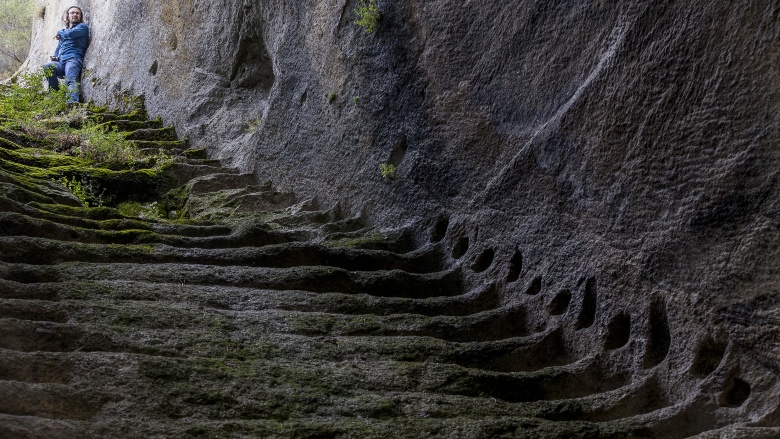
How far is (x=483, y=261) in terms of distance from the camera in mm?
4578

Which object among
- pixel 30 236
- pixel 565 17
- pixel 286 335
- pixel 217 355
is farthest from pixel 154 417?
pixel 565 17

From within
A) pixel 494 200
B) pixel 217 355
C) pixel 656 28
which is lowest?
pixel 217 355

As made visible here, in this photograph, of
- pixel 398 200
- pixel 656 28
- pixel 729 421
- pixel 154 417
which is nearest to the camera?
pixel 154 417

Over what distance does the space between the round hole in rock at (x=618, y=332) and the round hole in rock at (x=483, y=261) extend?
1.06m

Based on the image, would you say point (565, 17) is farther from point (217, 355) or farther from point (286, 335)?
point (217, 355)

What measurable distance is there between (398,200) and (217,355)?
2.42m

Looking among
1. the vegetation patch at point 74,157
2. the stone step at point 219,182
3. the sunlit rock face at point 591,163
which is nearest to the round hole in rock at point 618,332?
the sunlit rock face at point 591,163

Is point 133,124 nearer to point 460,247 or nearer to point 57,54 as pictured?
point 57,54

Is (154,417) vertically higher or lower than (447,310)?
lower

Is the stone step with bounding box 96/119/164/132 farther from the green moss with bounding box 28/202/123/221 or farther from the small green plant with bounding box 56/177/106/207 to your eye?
the green moss with bounding box 28/202/123/221

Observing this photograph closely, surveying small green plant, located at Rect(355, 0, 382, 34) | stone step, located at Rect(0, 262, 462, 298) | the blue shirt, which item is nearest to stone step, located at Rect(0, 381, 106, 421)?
stone step, located at Rect(0, 262, 462, 298)

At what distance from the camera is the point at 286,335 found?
3553mm

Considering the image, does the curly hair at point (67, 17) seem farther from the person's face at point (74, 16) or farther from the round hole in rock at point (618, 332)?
the round hole in rock at point (618, 332)

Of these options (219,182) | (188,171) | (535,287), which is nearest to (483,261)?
(535,287)
